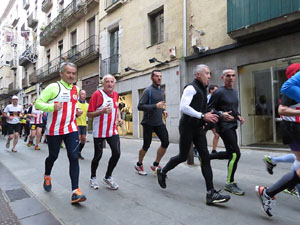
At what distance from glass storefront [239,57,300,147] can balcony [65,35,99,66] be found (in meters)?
10.8

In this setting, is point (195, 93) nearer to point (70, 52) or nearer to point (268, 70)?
point (268, 70)

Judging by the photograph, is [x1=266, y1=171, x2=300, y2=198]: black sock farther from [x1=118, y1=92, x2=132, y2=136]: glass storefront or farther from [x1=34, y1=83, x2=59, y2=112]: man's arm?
[x1=118, y1=92, x2=132, y2=136]: glass storefront

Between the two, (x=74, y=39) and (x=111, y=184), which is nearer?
(x=111, y=184)

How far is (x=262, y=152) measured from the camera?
741 cm

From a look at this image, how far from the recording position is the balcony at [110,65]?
48.6 feet

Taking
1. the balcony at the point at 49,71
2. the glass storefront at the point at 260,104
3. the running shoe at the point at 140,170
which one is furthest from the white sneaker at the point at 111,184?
the balcony at the point at 49,71

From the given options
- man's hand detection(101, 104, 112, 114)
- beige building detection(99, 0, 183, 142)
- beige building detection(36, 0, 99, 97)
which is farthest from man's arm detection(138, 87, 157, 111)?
beige building detection(36, 0, 99, 97)

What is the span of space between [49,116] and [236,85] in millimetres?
6849

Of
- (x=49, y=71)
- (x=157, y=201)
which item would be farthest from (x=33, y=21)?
(x=157, y=201)

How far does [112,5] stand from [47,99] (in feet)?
41.8

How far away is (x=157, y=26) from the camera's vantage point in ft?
40.9

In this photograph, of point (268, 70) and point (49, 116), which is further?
point (268, 70)

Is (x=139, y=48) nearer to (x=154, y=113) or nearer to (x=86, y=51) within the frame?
(x=86, y=51)

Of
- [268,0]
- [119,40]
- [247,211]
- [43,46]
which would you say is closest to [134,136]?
[119,40]
